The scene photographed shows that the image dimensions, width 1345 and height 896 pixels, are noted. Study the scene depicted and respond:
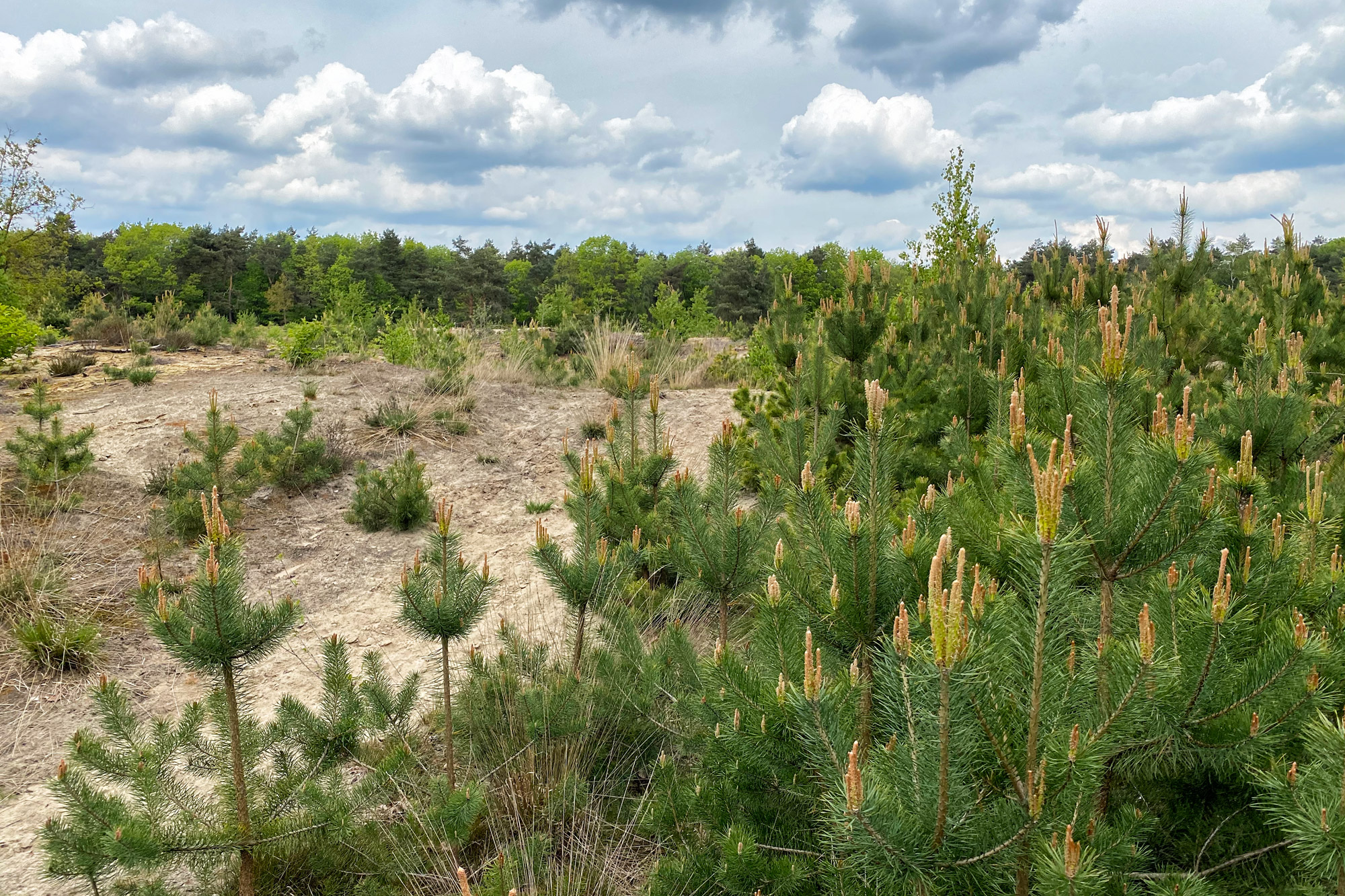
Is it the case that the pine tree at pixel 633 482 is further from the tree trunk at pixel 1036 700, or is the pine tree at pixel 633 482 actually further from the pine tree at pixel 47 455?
the pine tree at pixel 47 455

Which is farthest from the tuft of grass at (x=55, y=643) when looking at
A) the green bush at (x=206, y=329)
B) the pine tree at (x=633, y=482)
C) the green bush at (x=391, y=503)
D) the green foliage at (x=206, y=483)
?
the green bush at (x=206, y=329)

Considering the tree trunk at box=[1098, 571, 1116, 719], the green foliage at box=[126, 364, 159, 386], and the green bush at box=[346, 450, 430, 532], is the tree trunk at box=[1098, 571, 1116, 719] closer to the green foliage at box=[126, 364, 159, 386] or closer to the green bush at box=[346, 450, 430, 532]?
the green bush at box=[346, 450, 430, 532]

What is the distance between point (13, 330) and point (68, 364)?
6.56 ft

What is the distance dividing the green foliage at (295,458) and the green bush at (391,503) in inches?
30.5

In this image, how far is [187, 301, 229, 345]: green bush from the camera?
14656mm

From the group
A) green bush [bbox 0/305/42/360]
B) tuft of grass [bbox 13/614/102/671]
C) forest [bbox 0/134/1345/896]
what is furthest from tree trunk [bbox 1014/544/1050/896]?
green bush [bbox 0/305/42/360]

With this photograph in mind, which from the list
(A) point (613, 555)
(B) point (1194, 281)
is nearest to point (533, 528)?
(A) point (613, 555)

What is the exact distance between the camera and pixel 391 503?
700 centimetres

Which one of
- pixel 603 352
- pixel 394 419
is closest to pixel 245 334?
pixel 603 352

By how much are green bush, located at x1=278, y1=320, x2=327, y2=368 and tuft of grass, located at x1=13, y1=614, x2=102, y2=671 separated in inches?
270

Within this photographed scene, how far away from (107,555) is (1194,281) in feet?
32.3

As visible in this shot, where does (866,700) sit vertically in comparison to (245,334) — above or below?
below

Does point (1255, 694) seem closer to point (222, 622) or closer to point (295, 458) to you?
point (222, 622)

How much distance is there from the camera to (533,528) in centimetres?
704
